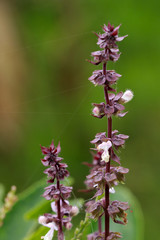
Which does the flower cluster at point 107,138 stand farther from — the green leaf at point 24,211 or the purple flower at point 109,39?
the green leaf at point 24,211

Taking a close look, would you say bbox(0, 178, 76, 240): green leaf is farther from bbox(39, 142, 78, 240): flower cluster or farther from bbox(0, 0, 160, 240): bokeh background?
bbox(0, 0, 160, 240): bokeh background

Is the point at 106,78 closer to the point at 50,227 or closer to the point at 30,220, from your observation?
the point at 50,227

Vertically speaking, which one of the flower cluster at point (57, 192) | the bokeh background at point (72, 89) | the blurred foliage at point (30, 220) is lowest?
the flower cluster at point (57, 192)

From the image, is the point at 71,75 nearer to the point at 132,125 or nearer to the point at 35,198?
the point at 132,125

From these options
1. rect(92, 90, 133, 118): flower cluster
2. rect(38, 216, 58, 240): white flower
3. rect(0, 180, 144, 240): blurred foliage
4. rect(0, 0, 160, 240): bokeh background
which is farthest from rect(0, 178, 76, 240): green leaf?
rect(0, 0, 160, 240): bokeh background

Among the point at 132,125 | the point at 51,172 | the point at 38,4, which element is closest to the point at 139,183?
the point at 132,125

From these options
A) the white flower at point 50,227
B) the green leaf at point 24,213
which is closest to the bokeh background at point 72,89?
the green leaf at point 24,213
